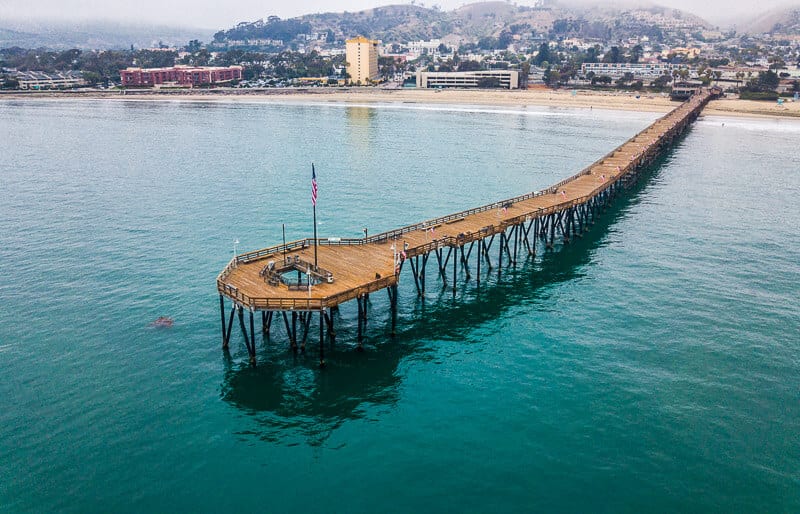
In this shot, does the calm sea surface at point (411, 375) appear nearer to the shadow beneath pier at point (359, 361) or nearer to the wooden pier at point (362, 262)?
the shadow beneath pier at point (359, 361)

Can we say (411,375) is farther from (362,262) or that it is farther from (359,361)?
(362,262)

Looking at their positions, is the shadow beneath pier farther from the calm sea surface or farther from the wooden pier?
the wooden pier

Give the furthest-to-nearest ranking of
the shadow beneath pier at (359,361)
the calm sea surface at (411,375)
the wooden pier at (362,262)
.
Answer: the wooden pier at (362,262), the shadow beneath pier at (359,361), the calm sea surface at (411,375)

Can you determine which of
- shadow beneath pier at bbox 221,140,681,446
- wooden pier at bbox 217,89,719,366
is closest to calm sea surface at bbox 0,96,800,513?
shadow beneath pier at bbox 221,140,681,446

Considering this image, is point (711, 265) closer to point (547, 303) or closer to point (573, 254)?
point (573, 254)

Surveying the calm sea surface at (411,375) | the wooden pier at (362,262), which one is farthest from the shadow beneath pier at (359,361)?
the wooden pier at (362,262)

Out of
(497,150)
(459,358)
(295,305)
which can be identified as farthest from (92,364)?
(497,150)
